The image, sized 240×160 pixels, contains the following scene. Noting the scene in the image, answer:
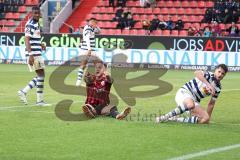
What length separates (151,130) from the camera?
11945mm

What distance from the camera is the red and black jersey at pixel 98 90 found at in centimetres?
1366

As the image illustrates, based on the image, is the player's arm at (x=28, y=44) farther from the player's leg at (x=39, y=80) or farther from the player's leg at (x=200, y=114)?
the player's leg at (x=200, y=114)

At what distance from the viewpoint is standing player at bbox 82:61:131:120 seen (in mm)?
13547

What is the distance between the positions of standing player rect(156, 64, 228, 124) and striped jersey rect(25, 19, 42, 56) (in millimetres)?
4562

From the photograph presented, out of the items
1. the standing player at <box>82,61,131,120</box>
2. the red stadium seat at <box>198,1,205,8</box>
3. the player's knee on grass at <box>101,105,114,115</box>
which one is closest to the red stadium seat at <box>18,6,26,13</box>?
the red stadium seat at <box>198,1,205,8</box>

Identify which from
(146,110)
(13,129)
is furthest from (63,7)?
(13,129)

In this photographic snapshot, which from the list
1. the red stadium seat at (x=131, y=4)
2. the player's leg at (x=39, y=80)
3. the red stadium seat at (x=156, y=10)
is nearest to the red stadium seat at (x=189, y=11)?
the red stadium seat at (x=156, y=10)

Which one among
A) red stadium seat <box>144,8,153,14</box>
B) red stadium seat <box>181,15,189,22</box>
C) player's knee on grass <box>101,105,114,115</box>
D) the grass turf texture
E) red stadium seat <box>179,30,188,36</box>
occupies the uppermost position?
red stadium seat <box>144,8,153,14</box>

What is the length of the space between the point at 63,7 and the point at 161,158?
111ft

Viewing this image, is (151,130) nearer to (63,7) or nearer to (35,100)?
(35,100)

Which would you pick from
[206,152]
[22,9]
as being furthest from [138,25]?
[206,152]

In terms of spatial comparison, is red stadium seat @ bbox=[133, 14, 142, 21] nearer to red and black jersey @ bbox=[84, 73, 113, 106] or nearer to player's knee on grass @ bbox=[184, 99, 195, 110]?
red and black jersey @ bbox=[84, 73, 113, 106]

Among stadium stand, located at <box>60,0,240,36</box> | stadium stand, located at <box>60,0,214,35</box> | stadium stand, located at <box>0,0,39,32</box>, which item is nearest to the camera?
stadium stand, located at <box>60,0,240,36</box>

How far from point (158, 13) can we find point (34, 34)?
23355 millimetres
